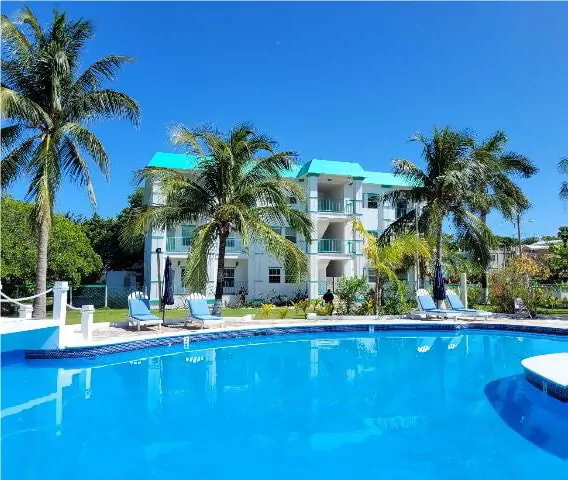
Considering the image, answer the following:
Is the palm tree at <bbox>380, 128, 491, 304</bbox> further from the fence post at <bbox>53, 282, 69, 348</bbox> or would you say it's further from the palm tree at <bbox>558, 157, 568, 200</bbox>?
the fence post at <bbox>53, 282, 69, 348</bbox>

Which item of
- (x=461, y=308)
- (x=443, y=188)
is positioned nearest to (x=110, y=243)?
(x=443, y=188)

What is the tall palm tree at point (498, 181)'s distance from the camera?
21031 mm

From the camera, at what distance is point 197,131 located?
1753 centimetres

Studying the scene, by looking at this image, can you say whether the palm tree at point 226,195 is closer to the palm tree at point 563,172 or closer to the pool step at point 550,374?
the pool step at point 550,374

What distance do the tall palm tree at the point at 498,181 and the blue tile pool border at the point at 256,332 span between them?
5464mm

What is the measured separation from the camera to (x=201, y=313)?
1636 cm

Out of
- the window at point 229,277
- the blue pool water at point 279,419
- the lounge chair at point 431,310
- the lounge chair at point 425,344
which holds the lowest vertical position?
the blue pool water at point 279,419

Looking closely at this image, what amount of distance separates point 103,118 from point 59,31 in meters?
2.82

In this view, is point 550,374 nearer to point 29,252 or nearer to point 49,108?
point 49,108

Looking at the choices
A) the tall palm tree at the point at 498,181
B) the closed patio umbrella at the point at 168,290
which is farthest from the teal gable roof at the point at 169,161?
the tall palm tree at the point at 498,181

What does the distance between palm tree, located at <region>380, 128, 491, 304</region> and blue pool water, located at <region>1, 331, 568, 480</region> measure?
9076 millimetres

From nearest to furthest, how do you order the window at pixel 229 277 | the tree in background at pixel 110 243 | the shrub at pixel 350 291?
the shrub at pixel 350 291
the window at pixel 229 277
the tree in background at pixel 110 243

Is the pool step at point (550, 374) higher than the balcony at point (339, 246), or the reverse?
the balcony at point (339, 246)

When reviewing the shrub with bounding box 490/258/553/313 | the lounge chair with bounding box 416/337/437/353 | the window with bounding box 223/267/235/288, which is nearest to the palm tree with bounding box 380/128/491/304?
the shrub with bounding box 490/258/553/313
